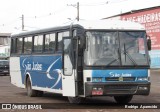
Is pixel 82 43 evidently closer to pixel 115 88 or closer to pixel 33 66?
pixel 115 88

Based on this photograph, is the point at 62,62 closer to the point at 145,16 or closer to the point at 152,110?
the point at 152,110

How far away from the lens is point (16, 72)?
2272 centimetres

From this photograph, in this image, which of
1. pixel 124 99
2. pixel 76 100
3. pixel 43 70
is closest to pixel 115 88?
pixel 76 100

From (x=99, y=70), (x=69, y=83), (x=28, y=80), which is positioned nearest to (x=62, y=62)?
(x=69, y=83)

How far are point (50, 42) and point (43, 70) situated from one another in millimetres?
1357

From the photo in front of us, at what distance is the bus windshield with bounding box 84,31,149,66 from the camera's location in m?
15.3

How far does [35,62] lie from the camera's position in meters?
20.0

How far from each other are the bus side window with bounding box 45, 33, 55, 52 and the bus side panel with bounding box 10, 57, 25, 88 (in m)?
3.86

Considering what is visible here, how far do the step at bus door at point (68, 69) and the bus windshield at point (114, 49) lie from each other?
2.96 feet

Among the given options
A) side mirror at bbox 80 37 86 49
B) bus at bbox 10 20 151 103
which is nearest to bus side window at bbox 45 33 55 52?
bus at bbox 10 20 151 103

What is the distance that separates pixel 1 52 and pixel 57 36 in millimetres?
75888

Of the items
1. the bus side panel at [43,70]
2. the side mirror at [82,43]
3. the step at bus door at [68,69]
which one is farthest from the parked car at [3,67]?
the side mirror at [82,43]

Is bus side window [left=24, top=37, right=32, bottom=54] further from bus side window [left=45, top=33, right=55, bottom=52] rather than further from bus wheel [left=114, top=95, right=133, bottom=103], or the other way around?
bus wheel [left=114, top=95, right=133, bottom=103]

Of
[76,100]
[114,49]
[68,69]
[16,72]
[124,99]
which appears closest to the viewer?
[114,49]
